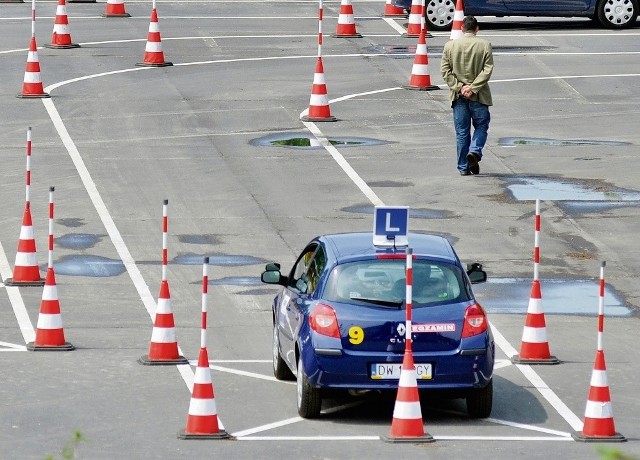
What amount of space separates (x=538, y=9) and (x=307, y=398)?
22.8 metres

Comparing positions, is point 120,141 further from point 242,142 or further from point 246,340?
point 246,340

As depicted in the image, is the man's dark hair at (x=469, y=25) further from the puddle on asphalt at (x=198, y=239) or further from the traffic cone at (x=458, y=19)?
the traffic cone at (x=458, y=19)

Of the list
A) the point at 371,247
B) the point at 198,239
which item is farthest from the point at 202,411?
the point at 198,239

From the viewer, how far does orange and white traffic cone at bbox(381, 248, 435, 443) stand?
11.7 meters

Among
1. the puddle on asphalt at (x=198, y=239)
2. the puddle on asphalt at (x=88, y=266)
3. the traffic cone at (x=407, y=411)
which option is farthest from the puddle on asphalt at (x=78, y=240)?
the traffic cone at (x=407, y=411)

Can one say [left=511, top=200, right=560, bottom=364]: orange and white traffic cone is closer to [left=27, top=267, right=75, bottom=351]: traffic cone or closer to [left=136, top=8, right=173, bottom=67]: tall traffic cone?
[left=27, top=267, right=75, bottom=351]: traffic cone

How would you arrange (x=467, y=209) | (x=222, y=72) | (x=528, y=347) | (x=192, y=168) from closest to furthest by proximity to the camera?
(x=528, y=347) < (x=467, y=209) < (x=192, y=168) < (x=222, y=72)

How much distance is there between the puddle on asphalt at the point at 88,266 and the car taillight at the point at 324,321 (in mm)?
5829

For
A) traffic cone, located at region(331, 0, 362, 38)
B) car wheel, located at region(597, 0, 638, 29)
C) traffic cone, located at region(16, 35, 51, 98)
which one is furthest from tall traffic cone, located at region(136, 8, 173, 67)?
car wheel, located at region(597, 0, 638, 29)

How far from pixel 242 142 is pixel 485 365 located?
12732 mm

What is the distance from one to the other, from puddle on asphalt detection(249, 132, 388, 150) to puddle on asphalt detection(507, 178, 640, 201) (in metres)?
3.14

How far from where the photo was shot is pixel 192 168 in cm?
2288

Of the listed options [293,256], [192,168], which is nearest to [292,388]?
[293,256]

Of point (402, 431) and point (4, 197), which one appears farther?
point (4, 197)
